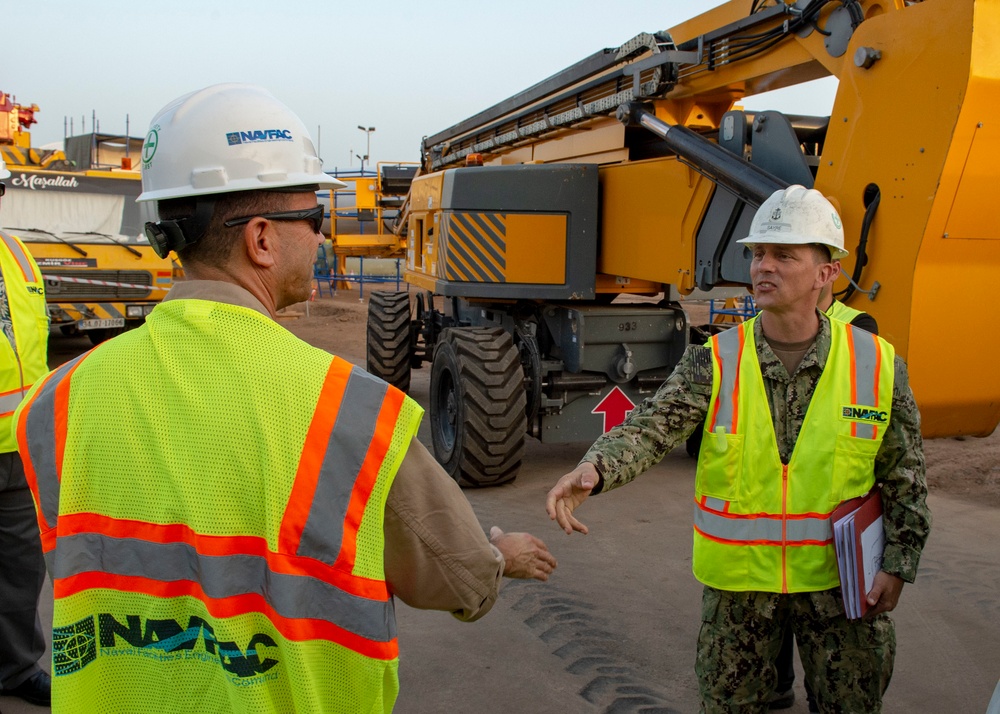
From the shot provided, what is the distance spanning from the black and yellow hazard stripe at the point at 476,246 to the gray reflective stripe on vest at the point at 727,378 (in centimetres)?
401

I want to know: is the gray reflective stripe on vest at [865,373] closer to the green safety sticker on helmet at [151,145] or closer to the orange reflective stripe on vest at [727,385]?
Result: the orange reflective stripe on vest at [727,385]

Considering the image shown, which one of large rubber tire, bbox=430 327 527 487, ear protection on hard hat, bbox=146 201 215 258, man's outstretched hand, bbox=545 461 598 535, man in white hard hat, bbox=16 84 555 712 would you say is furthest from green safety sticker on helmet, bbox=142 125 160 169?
large rubber tire, bbox=430 327 527 487

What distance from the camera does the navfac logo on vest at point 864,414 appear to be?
2521mm

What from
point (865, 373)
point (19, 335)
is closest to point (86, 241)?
point (19, 335)

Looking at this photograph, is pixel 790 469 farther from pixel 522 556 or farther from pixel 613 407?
pixel 613 407

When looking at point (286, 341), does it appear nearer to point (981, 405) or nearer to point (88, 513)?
point (88, 513)

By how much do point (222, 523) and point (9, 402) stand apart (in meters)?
2.41

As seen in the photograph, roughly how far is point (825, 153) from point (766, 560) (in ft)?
7.67

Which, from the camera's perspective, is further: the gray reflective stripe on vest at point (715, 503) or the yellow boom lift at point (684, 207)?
the yellow boom lift at point (684, 207)

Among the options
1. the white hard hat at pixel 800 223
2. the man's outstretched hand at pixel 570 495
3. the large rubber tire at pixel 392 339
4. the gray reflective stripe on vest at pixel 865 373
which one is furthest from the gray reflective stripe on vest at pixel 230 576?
the large rubber tire at pixel 392 339

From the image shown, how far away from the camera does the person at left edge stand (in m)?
3.30

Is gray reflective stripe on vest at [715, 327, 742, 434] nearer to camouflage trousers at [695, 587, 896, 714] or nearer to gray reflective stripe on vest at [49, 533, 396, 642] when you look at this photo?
camouflage trousers at [695, 587, 896, 714]

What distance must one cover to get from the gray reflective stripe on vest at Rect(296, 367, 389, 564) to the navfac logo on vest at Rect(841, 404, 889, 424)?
1.67 metres

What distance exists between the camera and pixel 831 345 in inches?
103
